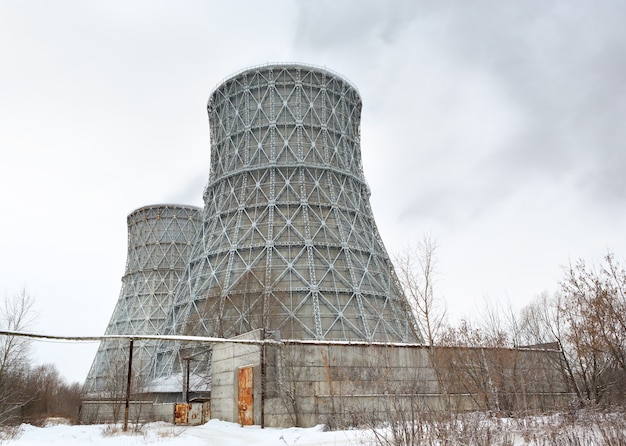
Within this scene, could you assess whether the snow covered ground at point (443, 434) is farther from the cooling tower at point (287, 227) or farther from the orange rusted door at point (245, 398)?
the cooling tower at point (287, 227)

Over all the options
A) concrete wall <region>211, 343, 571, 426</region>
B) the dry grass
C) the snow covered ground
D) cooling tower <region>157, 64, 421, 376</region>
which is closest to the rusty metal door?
the snow covered ground

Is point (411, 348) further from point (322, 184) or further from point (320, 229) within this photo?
point (322, 184)

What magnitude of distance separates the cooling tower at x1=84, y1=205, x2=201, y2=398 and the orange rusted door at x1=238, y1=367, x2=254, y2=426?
91.5ft

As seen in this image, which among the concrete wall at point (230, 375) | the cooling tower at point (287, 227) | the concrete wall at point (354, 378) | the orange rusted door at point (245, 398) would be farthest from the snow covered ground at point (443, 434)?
the cooling tower at point (287, 227)

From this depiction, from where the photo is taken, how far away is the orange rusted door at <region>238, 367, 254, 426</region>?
1773 cm

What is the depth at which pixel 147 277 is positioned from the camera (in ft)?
158

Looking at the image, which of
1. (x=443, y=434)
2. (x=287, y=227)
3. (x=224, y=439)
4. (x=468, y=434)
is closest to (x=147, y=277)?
(x=287, y=227)

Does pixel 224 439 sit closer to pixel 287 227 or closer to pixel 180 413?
pixel 180 413

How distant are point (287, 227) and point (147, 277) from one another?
24195mm

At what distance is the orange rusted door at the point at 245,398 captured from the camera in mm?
17734

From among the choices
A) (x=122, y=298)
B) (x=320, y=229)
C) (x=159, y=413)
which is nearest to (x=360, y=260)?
(x=320, y=229)

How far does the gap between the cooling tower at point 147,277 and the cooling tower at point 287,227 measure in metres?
15.0

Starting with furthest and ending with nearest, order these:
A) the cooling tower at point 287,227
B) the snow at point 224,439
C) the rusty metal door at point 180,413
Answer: the cooling tower at point 287,227 → the rusty metal door at point 180,413 → the snow at point 224,439

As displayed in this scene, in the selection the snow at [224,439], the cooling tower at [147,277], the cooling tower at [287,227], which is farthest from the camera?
the cooling tower at [147,277]
